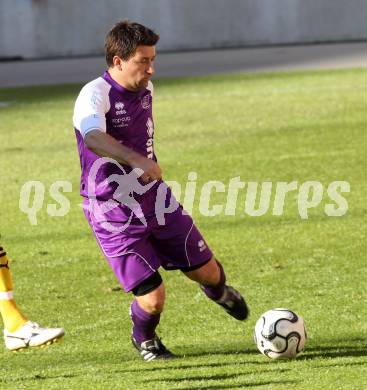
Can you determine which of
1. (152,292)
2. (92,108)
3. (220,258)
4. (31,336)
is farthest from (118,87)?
(220,258)

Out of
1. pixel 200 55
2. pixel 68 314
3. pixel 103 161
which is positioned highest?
pixel 103 161

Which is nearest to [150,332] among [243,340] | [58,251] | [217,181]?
[243,340]

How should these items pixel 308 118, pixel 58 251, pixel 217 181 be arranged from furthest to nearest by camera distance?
1. pixel 308 118
2. pixel 217 181
3. pixel 58 251

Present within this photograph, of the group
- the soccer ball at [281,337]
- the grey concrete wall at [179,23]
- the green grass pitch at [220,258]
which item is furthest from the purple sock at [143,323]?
the grey concrete wall at [179,23]

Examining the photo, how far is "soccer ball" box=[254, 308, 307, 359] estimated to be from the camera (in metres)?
6.97

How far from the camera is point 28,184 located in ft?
45.2

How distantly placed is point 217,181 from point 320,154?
1957 mm

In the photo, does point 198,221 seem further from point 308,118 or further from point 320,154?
point 308,118

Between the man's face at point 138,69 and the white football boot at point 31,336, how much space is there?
58.0 inches

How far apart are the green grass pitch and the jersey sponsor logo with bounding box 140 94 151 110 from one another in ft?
5.02

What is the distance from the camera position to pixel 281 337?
693 centimetres

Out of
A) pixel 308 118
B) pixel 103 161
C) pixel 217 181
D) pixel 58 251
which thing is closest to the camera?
pixel 103 161

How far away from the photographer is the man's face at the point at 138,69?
6.76 metres

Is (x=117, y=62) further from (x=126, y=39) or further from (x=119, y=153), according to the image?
(x=119, y=153)
